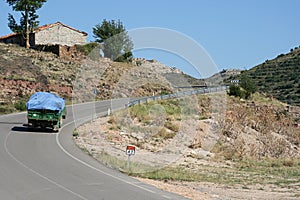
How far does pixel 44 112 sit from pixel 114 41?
53.1 meters

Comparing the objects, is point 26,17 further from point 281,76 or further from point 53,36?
point 281,76

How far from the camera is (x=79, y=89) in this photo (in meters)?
66.9

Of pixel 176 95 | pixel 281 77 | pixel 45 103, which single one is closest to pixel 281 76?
pixel 281 77

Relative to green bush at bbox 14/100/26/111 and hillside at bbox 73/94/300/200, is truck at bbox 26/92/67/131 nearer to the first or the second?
hillside at bbox 73/94/300/200

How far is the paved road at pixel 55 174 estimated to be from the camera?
55.2 ft

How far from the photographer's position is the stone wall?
87.6 meters

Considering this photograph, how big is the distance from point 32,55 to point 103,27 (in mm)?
22203

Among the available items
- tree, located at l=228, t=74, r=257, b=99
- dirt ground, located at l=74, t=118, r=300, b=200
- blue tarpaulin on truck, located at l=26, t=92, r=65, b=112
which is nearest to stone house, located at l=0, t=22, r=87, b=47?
tree, located at l=228, t=74, r=257, b=99

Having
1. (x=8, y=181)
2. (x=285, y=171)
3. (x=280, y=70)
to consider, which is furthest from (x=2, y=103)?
(x=280, y=70)

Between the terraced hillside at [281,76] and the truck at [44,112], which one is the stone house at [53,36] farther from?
the truck at [44,112]

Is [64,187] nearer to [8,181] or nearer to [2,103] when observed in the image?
[8,181]

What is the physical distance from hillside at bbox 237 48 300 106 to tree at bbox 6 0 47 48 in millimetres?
39875

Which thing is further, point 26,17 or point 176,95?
point 26,17

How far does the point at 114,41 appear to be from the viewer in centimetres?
8556
